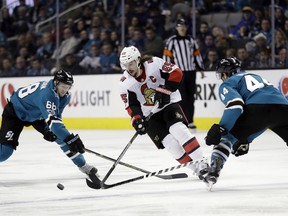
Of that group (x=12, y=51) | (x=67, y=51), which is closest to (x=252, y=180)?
(x=67, y=51)

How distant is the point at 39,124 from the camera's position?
6.63 metres

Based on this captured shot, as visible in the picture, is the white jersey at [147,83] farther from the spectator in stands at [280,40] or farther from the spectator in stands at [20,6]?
the spectator in stands at [20,6]

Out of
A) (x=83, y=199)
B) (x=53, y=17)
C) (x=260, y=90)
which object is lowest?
(x=53, y=17)

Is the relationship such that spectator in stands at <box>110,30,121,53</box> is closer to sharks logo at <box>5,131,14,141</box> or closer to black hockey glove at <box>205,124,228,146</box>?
sharks logo at <box>5,131,14,141</box>

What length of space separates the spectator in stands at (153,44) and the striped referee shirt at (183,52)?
765 mm

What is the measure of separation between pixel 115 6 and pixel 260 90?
25.0ft

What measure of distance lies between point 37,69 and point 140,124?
7554 millimetres

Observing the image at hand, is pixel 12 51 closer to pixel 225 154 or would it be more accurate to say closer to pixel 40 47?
pixel 40 47

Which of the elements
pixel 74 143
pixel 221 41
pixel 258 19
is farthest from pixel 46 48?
pixel 74 143

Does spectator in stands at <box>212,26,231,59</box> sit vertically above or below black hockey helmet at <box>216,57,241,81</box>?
below

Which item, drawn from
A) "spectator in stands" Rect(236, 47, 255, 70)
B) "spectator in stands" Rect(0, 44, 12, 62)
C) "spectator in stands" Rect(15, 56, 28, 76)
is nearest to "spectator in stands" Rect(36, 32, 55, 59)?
"spectator in stands" Rect(15, 56, 28, 76)

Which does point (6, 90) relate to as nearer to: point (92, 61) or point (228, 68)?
point (92, 61)

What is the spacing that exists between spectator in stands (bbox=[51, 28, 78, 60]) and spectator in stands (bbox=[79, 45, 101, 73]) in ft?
1.15

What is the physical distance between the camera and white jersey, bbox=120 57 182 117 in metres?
5.93
